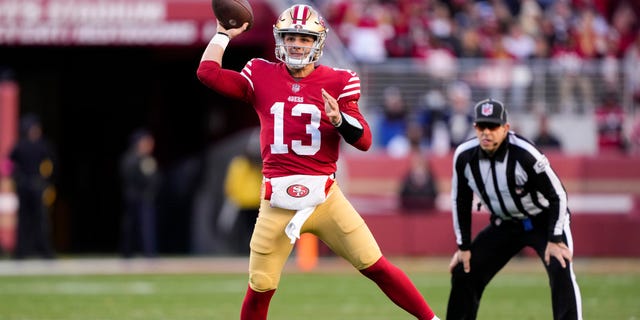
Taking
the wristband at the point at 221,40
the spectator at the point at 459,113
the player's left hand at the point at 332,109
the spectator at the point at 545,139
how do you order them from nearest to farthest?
1. the player's left hand at the point at 332,109
2. the wristband at the point at 221,40
3. the spectator at the point at 545,139
4. the spectator at the point at 459,113

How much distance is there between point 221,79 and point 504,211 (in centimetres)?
199

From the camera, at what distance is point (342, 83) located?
705 centimetres

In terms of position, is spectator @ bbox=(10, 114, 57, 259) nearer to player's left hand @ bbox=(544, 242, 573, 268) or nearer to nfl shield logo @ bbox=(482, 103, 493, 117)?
nfl shield logo @ bbox=(482, 103, 493, 117)

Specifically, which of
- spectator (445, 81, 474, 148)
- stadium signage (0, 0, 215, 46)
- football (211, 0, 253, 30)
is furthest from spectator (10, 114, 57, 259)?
Answer: football (211, 0, 253, 30)

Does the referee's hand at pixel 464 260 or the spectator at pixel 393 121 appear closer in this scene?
the referee's hand at pixel 464 260

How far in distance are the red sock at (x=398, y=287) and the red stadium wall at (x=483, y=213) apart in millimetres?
9209

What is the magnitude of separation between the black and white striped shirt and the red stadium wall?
8.67 metres

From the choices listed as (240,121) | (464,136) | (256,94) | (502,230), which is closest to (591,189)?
(464,136)

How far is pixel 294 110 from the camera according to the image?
275 inches

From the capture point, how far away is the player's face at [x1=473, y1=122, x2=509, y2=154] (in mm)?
7387

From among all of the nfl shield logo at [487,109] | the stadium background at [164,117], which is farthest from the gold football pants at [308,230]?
the stadium background at [164,117]

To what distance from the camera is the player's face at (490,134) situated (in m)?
7.39

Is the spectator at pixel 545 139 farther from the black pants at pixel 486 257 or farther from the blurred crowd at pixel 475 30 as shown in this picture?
the black pants at pixel 486 257

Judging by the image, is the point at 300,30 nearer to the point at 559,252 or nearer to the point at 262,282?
the point at 262,282
